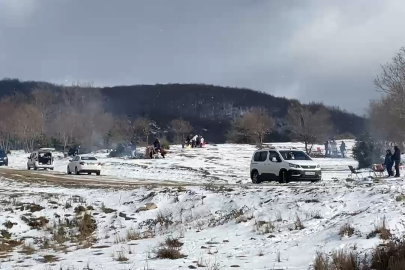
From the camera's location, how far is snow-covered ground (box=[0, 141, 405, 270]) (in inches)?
401

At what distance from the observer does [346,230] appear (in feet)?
35.0

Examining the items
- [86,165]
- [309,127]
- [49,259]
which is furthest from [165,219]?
[309,127]

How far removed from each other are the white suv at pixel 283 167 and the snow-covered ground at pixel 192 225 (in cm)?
533

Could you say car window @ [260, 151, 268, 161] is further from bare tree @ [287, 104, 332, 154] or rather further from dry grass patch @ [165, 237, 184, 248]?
bare tree @ [287, 104, 332, 154]

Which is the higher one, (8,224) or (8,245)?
(8,224)

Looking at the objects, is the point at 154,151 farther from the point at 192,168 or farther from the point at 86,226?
the point at 86,226

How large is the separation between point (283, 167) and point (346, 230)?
12357 millimetres

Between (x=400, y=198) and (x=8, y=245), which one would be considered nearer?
(x=400, y=198)

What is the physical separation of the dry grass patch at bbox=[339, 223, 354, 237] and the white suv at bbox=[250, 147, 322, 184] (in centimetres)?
1162

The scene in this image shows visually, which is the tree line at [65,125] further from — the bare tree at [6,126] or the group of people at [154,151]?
the group of people at [154,151]

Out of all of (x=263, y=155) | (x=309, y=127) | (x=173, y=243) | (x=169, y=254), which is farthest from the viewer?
(x=309, y=127)

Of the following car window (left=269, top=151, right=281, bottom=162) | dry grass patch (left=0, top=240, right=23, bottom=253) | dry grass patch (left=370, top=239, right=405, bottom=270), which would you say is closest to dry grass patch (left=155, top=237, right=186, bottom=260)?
dry grass patch (left=370, top=239, right=405, bottom=270)

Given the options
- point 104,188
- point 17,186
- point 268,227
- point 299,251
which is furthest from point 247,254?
point 17,186

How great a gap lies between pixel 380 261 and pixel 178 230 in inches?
263
